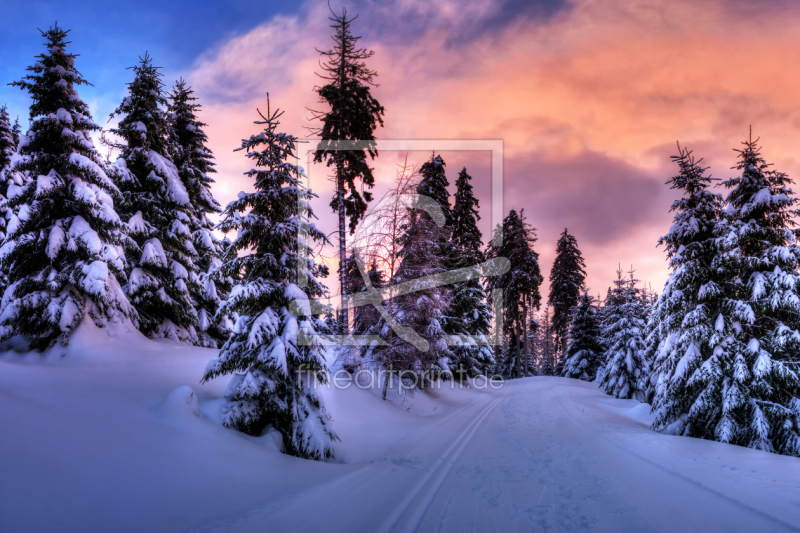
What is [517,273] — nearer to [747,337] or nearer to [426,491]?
[747,337]

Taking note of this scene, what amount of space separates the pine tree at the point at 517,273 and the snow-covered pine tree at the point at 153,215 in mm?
29934

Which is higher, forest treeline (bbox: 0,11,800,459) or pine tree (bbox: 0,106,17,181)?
pine tree (bbox: 0,106,17,181)

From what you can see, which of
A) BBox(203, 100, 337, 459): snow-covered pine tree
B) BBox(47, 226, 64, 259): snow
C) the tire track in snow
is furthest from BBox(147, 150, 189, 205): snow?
the tire track in snow

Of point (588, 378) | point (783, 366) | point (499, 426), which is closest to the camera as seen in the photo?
point (783, 366)

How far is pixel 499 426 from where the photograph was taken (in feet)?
41.4

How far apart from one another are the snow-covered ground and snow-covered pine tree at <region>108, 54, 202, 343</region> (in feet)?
16.6

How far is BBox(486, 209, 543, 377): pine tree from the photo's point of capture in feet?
124

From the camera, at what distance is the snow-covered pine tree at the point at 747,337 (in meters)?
9.86

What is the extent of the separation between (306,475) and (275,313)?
3.78 meters

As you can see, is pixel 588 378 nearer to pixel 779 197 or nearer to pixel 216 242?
pixel 779 197

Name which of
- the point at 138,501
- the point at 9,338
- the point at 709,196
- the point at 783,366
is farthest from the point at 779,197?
the point at 9,338

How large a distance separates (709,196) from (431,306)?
10.8m

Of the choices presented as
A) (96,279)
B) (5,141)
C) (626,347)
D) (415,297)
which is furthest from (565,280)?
(5,141)

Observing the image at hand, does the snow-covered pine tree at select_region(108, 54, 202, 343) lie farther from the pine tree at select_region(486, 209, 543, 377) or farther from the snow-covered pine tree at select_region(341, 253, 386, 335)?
the pine tree at select_region(486, 209, 543, 377)
